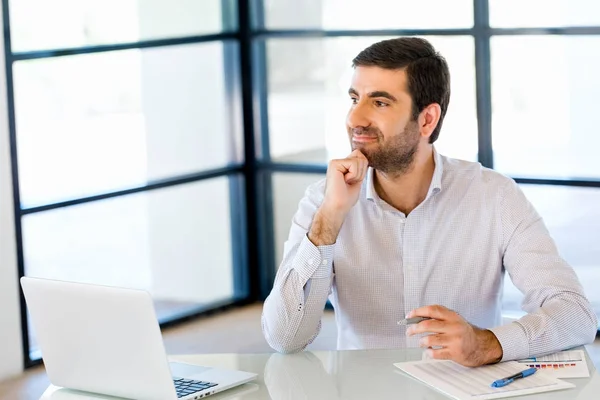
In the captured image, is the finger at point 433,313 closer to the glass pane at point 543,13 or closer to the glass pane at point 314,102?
the glass pane at point 543,13

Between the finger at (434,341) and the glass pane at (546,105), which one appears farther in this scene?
the glass pane at (546,105)

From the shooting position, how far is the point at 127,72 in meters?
5.15

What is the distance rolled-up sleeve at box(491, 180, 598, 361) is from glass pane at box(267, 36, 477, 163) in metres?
2.36

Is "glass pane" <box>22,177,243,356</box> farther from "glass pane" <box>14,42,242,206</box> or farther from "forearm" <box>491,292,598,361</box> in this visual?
"forearm" <box>491,292,598,361</box>

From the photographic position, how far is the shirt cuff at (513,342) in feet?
7.77

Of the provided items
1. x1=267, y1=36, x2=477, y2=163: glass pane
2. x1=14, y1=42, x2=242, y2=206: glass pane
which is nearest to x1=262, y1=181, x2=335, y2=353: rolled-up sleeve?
x1=14, y1=42, x2=242, y2=206: glass pane

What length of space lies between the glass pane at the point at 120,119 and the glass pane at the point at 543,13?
144cm

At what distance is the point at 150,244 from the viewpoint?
5.38 metres

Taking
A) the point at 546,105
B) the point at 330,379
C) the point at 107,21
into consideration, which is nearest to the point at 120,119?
the point at 107,21

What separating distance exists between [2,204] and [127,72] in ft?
2.92

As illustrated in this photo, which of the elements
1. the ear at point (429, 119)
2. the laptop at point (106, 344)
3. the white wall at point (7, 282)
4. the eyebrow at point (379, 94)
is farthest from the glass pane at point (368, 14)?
the laptop at point (106, 344)

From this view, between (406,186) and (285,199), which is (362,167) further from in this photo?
(285,199)

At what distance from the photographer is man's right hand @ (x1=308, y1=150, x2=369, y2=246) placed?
2.68 m

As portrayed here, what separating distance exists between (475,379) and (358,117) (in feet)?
2.64
